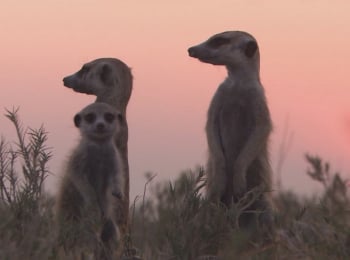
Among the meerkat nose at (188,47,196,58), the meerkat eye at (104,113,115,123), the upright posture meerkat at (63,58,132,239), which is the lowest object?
the meerkat eye at (104,113,115,123)

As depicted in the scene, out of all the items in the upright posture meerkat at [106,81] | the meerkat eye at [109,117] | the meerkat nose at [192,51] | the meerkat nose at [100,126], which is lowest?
the meerkat nose at [100,126]

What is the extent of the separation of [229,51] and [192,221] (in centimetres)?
334

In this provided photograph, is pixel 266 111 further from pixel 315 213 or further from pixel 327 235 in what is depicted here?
pixel 327 235

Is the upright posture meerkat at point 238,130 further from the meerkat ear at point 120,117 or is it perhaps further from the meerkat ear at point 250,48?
the meerkat ear at point 120,117

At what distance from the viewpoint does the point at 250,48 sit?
6.46m

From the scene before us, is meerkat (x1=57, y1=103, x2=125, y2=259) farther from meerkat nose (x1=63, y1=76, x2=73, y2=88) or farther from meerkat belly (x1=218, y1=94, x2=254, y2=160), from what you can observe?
meerkat nose (x1=63, y1=76, x2=73, y2=88)

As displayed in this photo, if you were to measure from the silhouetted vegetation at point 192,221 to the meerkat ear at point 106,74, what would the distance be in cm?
221

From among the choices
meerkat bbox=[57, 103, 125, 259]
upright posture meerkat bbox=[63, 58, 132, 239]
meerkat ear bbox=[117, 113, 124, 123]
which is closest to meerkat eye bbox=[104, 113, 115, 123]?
meerkat bbox=[57, 103, 125, 259]

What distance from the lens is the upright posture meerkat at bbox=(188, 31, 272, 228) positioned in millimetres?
5984

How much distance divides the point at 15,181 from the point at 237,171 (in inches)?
85.5

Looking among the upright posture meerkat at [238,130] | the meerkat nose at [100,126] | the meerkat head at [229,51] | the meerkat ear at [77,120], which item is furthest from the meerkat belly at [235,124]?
the meerkat ear at [77,120]

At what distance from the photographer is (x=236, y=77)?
20.9 feet

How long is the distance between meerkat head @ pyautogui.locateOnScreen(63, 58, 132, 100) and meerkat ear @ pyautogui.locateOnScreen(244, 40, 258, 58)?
112 cm

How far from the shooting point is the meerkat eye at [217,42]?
6.61 metres
